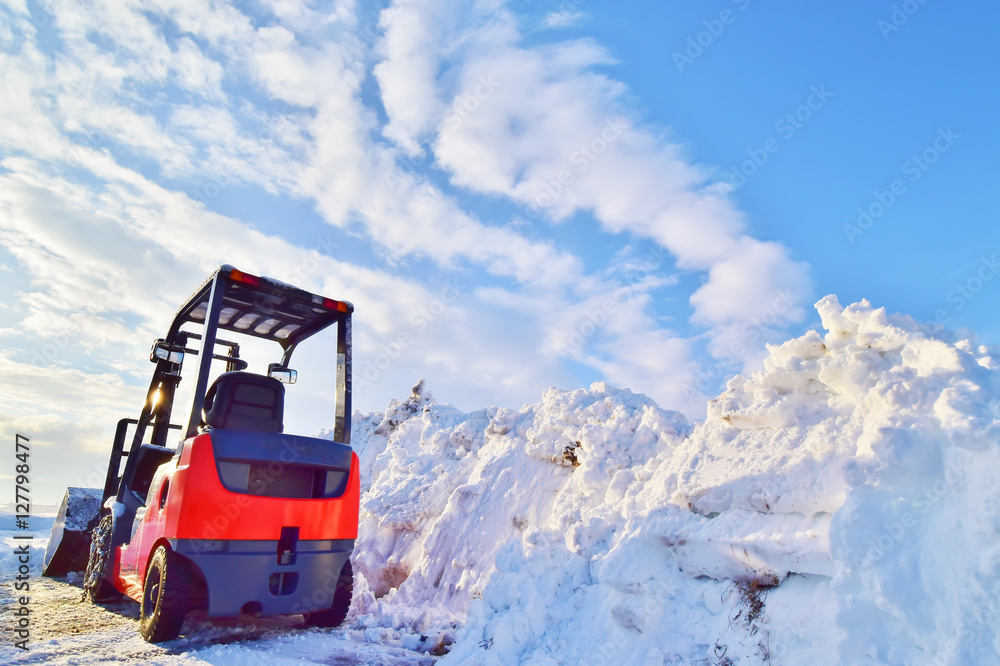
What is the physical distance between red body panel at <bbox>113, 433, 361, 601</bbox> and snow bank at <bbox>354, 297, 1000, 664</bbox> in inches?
58.4

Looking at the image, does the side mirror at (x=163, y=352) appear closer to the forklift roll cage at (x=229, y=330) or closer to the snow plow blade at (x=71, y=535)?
the forklift roll cage at (x=229, y=330)

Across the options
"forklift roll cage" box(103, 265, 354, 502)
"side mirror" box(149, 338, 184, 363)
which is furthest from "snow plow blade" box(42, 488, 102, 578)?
"side mirror" box(149, 338, 184, 363)

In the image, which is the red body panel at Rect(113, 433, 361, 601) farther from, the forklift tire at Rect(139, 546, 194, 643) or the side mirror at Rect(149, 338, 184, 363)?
the side mirror at Rect(149, 338, 184, 363)

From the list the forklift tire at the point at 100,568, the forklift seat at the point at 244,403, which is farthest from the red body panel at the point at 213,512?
the forklift tire at the point at 100,568

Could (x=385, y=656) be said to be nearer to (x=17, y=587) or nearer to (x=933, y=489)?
(x=933, y=489)

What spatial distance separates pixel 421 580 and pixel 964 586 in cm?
598

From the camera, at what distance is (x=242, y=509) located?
16.1ft

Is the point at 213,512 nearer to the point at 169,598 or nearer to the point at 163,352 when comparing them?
the point at 169,598

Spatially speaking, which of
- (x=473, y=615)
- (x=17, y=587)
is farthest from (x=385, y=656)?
(x=17, y=587)

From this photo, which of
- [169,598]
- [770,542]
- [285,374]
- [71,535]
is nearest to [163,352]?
[285,374]

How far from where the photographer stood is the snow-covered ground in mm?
3301

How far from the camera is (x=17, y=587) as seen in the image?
295 inches

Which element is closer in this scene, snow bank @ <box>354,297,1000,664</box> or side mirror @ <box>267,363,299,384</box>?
snow bank @ <box>354,297,1000,664</box>

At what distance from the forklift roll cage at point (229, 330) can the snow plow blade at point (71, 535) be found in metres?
1.32
